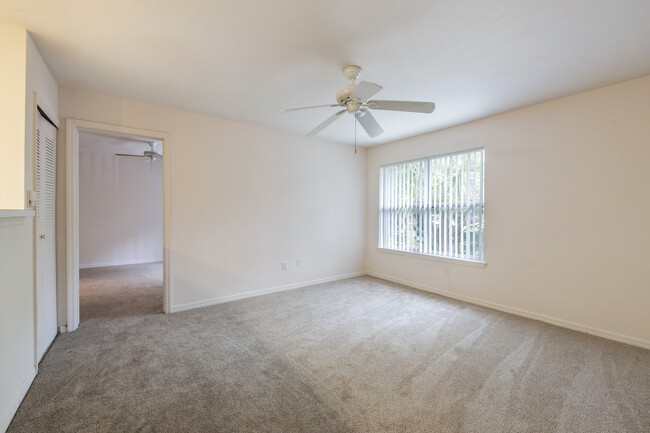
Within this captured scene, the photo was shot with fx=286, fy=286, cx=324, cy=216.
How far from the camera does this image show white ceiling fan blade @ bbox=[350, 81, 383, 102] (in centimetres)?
200

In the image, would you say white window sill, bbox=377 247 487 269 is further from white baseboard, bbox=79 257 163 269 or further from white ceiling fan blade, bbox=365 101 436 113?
white baseboard, bbox=79 257 163 269

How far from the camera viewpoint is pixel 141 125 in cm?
322

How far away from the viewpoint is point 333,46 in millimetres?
2133

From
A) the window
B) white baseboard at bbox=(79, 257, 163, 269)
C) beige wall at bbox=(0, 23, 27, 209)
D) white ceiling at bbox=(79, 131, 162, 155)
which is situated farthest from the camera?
white baseboard at bbox=(79, 257, 163, 269)

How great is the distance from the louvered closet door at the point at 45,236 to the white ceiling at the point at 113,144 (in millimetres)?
2500

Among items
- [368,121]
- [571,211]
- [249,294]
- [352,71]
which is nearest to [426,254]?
[571,211]

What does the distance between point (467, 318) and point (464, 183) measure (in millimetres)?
1759

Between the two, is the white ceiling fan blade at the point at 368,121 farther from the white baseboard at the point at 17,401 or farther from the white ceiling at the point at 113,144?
the white ceiling at the point at 113,144

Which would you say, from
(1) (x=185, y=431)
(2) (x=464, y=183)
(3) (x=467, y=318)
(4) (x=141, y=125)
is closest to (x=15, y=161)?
(4) (x=141, y=125)

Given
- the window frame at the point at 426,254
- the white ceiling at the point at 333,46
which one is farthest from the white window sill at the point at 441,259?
the white ceiling at the point at 333,46

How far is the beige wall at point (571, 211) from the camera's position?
8.58 feet

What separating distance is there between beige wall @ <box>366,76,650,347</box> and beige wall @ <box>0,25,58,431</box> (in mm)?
4301

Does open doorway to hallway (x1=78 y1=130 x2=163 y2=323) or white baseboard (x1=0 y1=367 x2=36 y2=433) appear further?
open doorway to hallway (x1=78 y1=130 x2=163 y2=323)

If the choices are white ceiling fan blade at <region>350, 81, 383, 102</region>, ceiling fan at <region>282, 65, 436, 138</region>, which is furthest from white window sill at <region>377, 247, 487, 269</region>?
white ceiling fan blade at <region>350, 81, 383, 102</region>
